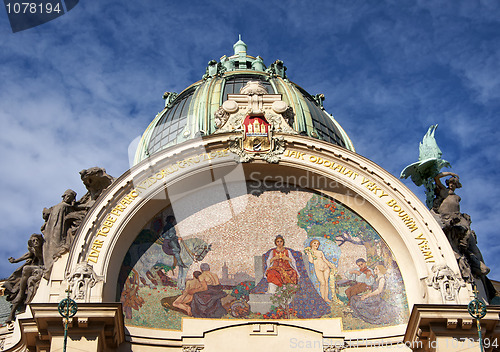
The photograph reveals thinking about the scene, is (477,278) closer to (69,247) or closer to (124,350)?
(124,350)

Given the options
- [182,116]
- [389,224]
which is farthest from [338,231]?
[182,116]

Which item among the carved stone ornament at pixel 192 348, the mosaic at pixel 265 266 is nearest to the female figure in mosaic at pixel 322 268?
the mosaic at pixel 265 266

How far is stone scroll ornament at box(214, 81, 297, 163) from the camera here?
15188 mm

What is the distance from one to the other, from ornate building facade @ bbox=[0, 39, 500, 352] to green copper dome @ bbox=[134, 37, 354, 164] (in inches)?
191

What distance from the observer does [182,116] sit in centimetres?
2122

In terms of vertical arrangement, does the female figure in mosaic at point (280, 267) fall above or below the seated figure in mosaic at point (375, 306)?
above

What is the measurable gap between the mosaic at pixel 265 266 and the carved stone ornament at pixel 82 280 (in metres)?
0.80

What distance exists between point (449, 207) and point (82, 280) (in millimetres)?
6635

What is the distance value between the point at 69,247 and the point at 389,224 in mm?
5680

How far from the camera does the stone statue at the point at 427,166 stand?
15047 millimetres

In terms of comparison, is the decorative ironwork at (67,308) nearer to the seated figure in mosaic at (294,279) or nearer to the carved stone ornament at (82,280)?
the carved stone ornament at (82,280)

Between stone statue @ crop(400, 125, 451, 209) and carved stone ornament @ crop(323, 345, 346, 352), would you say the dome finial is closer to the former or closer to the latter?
stone statue @ crop(400, 125, 451, 209)

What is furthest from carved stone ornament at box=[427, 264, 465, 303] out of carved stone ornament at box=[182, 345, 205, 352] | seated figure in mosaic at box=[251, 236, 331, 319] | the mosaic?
carved stone ornament at box=[182, 345, 205, 352]

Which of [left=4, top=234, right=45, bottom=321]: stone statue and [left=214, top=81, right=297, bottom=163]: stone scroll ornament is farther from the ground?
[left=214, top=81, right=297, bottom=163]: stone scroll ornament
